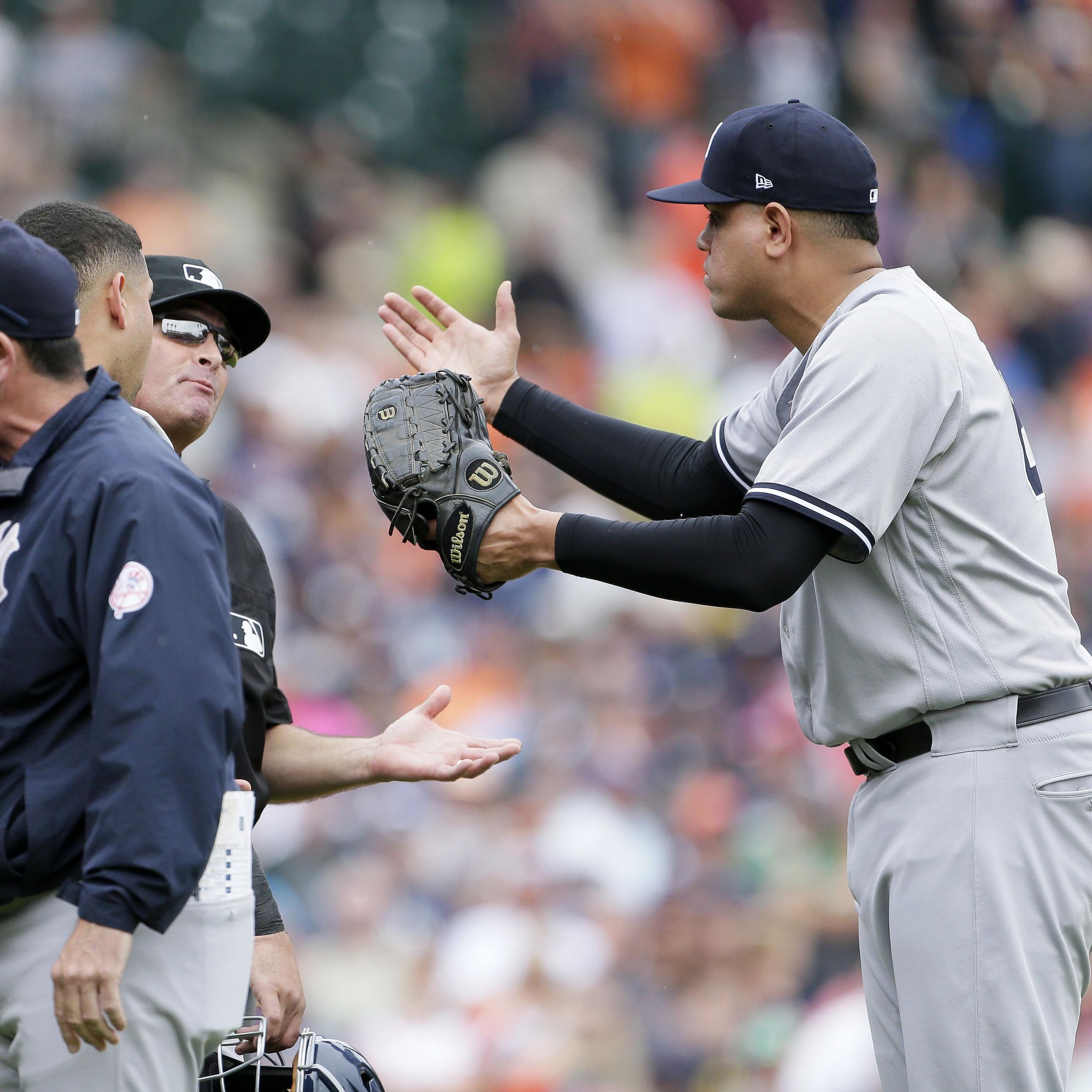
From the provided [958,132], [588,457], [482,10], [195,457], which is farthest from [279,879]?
[958,132]

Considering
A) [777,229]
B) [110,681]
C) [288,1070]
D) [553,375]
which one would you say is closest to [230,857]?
[110,681]

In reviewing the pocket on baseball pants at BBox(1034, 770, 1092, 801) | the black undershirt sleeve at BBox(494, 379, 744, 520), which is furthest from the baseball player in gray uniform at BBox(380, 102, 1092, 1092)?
the black undershirt sleeve at BBox(494, 379, 744, 520)

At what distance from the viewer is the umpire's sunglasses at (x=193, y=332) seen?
3.14 meters

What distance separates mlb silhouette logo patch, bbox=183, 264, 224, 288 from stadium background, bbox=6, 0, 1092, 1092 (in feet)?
11.3

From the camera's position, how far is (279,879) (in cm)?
600

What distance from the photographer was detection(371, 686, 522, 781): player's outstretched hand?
2637mm

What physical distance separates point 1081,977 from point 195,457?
512 centimetres

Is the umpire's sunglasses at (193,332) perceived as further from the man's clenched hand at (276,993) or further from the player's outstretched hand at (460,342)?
the man's clenched hand at (276,993)

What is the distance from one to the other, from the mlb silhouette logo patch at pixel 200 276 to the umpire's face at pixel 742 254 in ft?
3.46

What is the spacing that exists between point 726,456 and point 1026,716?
0.88 m

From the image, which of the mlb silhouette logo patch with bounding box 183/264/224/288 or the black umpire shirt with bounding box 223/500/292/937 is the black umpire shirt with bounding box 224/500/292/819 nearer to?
the black umpire shirt with bounding box 223/500/292/937

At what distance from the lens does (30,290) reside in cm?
216

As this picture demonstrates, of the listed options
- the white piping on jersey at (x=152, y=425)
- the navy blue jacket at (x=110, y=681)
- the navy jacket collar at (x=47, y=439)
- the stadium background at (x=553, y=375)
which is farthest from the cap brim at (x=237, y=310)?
the stadium background at (x=553, y=375)

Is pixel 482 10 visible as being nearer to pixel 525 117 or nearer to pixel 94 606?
pixel 525 117
